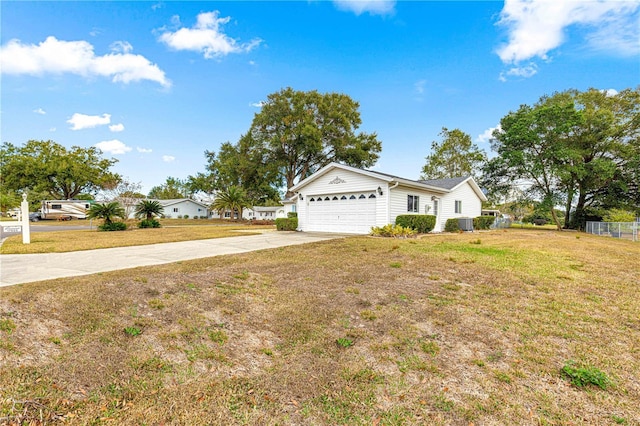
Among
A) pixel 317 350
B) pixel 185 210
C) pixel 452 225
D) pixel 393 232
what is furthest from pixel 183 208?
→ pixel 317 350

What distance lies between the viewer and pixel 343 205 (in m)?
16.2

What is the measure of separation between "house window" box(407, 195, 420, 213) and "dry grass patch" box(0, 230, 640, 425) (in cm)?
1043

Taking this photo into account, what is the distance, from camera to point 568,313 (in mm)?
4145

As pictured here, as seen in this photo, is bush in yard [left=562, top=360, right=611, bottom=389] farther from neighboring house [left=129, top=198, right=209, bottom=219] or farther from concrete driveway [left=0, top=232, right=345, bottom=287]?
neighboring house [left=129, top=198, right=209, bottom=219]

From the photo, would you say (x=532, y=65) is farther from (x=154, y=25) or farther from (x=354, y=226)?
(x=154, y=25)

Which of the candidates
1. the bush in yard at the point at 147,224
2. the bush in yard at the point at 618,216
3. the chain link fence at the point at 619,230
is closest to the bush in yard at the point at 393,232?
the chain link fence at the point at 619,230

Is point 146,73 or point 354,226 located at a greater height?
point 146,73

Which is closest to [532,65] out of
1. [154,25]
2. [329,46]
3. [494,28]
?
[494,28]

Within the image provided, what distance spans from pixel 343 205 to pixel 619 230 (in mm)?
17223

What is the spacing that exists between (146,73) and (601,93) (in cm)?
3490

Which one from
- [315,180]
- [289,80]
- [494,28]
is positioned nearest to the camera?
[494,28]

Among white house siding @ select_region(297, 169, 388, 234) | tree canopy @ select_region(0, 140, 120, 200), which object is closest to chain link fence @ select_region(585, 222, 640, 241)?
white house siding @ select_region(297, 169, 388, 234)

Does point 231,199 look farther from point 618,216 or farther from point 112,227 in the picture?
point 618,216

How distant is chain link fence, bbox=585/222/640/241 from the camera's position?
16719 millimetres
